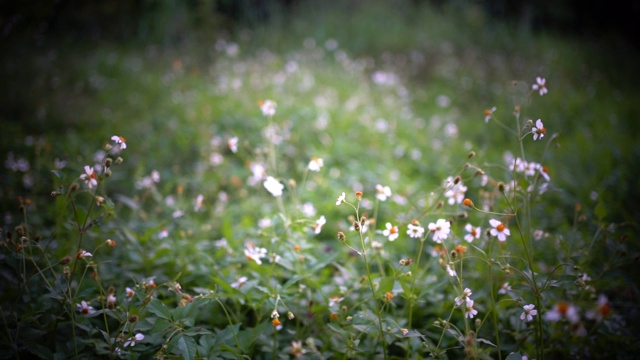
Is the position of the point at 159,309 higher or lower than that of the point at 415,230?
lower

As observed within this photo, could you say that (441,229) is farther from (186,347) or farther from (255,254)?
(186,347)

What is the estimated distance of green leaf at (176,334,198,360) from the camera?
1.19 m

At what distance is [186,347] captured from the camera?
1206 millimetres

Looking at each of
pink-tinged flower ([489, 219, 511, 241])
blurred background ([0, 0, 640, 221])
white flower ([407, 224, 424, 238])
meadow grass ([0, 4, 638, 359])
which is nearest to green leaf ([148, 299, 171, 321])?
meadow grass ([0, 4, 638, 359])

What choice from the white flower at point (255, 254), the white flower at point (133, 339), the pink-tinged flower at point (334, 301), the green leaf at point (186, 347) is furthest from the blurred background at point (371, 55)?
the white flower at point (133, 339)

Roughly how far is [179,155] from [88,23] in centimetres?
552

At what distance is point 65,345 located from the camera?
1.40m

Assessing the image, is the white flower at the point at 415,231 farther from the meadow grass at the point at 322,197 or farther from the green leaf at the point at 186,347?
the green leaf at the point at 186,347

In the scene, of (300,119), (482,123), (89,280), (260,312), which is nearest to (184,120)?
(300,119)

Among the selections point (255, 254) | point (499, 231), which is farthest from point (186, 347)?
point (499, 231)

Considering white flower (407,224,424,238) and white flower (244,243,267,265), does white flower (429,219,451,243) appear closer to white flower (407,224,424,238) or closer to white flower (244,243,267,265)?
white flower (407,224,424,238)

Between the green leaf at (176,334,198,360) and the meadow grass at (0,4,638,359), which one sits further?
the meadow grass at (0,4,638,359)

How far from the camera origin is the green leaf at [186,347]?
1.19 metres

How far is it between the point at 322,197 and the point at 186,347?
1790 mm
